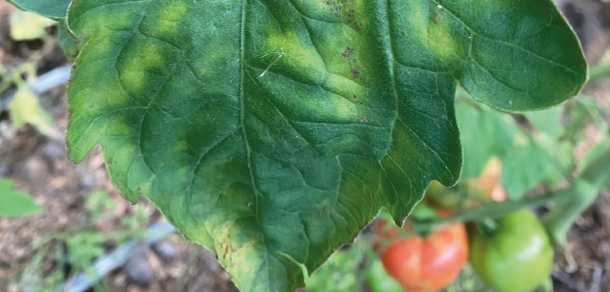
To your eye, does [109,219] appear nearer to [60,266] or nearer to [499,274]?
[60,266]

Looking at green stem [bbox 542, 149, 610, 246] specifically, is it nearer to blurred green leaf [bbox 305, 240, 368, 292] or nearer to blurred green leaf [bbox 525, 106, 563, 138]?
blurred green leaf [bbox 525, 106, 563, 138]

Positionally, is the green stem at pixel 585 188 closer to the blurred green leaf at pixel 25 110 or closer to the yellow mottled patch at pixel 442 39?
the yellow mottled patch at pixel 442 39

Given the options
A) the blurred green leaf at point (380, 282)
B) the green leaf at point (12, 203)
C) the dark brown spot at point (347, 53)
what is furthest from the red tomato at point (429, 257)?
the dark brown spot at point (347, 53)

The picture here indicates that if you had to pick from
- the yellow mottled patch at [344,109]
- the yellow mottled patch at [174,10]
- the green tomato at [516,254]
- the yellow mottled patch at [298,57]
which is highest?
the yellow mottled patch at [174,10]

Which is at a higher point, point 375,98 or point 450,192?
point 375,98

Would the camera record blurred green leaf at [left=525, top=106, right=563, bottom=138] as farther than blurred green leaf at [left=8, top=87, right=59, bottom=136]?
No

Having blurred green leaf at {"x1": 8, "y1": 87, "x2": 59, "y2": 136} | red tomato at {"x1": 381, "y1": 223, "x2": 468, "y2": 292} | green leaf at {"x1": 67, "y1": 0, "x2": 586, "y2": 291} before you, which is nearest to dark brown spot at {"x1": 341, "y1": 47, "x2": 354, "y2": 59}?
green leaf at {"x1": 67, "y1": 0, "x2": 586, "y2": 291}

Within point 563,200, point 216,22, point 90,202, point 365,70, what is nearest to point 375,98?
point 365,70
